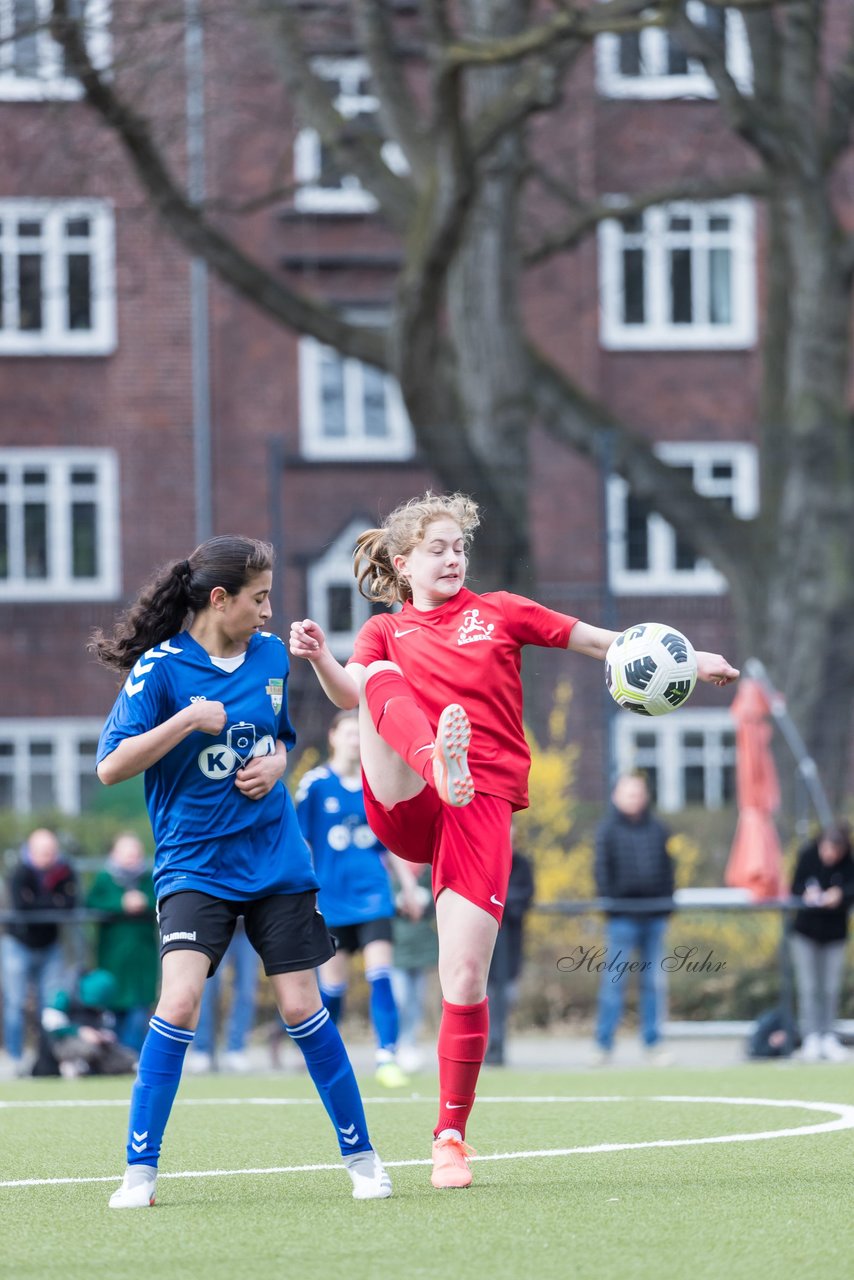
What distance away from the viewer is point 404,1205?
5664 millimetres

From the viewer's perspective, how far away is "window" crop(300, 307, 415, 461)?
30266 mm

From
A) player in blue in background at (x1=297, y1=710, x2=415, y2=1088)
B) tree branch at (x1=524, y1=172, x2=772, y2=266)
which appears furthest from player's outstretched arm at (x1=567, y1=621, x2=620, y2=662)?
tree branch at (x1=524, y1=172, x2=772, y2=266)

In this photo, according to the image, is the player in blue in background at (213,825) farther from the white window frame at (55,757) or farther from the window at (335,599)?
the white window frame at (55,757)

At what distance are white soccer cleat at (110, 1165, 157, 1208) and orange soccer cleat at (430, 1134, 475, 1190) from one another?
34.1 inches

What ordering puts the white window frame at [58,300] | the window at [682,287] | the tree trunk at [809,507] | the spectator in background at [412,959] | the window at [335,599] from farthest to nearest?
the window at [682,287]
the white window frame at [58,300]
the tree trunk at [809,507]
the window at [335,599]
the spectator in background at [412,959]

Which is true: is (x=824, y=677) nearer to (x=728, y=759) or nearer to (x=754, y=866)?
(x=754, y=866)

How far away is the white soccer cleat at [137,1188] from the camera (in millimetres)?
5648

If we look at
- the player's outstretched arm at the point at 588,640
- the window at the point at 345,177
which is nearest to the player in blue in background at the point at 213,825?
the player's outstretched arm at the point at 588,640

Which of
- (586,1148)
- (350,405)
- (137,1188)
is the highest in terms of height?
(350,405)

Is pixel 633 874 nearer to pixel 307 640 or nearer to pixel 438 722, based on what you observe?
pixel 438 722

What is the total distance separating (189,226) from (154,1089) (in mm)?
13150

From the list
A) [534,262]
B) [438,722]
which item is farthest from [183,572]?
[534,262]

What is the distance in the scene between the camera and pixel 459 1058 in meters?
6.22

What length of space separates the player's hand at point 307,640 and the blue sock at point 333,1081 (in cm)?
99
